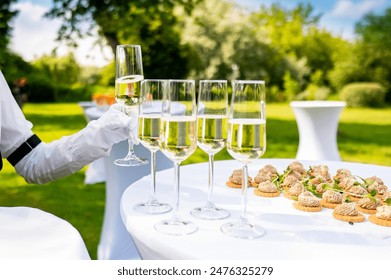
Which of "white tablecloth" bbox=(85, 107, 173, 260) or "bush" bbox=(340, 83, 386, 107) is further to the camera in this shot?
"bush" bbox=(340, 83, 386, 107)

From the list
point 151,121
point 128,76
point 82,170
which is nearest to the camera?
point 151,121

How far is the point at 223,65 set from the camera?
92.3 ft

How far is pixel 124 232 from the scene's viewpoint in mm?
4184

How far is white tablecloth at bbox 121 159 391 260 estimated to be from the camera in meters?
1.43

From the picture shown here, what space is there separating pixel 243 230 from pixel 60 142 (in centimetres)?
115

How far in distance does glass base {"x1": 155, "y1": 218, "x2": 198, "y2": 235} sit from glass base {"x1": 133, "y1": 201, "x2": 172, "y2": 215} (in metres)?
0.15

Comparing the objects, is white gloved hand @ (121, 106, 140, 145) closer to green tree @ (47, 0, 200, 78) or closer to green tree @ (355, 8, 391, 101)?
green tree @ (47, 0, 200, 78)

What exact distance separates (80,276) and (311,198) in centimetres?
95

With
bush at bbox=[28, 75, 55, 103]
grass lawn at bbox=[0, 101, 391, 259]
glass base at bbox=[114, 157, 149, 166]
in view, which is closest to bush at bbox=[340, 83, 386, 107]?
grass lawn at bbox=[0, 101, 391, 259]

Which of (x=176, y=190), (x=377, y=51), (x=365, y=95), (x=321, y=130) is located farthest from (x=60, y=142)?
(x=377, y=51)

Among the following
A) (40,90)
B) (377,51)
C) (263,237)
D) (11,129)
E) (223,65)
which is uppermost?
(377,51)

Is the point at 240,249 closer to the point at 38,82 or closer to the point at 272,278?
the point at 272,278

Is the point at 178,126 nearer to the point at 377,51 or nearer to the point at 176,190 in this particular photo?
the point at 176,190

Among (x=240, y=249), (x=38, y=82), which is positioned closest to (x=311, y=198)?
(x=240, y=249)
